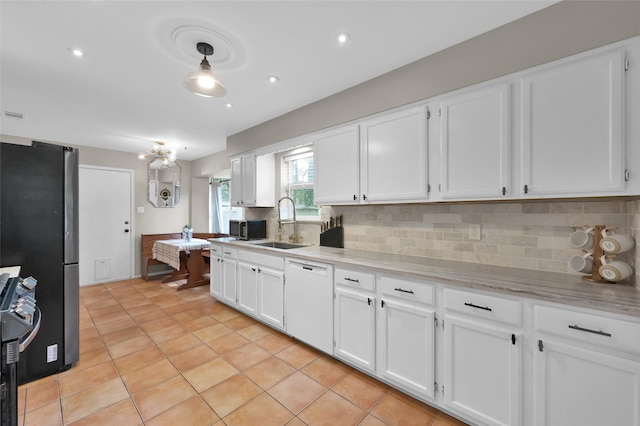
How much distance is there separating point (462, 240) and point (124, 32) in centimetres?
284

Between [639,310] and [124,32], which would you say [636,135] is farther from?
[124,32]

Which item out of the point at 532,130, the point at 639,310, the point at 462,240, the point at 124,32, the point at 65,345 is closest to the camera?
the point at 639,310

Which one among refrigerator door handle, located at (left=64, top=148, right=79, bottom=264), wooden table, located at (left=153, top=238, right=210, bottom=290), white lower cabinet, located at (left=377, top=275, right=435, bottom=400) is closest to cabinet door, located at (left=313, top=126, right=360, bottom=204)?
white lower cabinet, located at (left=377, top=275, right=435, bottom=400)

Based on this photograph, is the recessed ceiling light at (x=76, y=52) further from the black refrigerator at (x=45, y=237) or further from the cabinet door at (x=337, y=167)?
the cabinet door at (x=337, y=167)

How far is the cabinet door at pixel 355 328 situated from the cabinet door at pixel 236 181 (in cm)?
241

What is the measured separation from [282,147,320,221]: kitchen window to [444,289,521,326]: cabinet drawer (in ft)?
6.44

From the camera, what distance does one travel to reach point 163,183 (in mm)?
5652

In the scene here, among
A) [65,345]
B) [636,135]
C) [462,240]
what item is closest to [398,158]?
[462,240]

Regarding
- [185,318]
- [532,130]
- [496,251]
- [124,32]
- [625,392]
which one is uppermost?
[124,32]

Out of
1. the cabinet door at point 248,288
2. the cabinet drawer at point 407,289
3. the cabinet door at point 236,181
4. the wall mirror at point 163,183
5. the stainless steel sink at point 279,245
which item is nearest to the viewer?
the cabinet drawer at point 407,289

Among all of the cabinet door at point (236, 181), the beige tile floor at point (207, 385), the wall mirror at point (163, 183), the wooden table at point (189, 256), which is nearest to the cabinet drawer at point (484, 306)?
the beige tile floor at point (207, 385)

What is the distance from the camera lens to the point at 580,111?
146 cm

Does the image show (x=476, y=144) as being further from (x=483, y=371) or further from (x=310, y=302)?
(x=310, y=302)

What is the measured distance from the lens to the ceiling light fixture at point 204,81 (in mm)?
1781
